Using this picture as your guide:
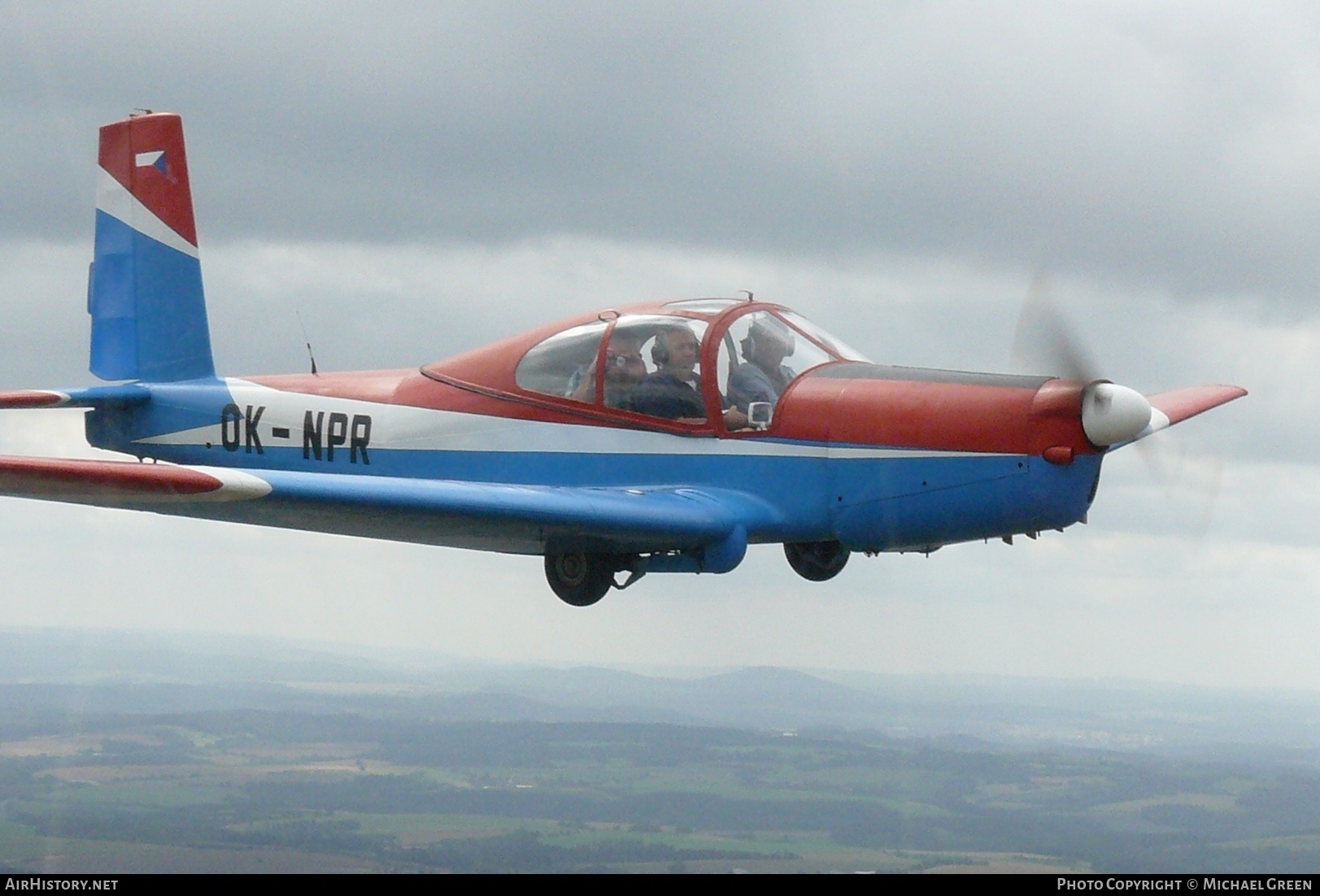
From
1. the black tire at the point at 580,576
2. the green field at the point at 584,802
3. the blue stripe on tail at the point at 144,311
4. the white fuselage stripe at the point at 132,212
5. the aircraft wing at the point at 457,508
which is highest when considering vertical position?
the white fuselage stripe at the point at 132,212

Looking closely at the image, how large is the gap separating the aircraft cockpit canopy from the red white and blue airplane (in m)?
0.02

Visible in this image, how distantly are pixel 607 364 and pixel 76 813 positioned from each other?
224ft

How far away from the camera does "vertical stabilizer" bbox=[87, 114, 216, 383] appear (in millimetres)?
17828

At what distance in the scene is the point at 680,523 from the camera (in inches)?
468

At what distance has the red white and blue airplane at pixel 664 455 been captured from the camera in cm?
1123

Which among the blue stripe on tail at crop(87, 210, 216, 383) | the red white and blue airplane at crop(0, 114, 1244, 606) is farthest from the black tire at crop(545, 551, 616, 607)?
the blue stripe on tail at crop(87, 210, 216, 383)

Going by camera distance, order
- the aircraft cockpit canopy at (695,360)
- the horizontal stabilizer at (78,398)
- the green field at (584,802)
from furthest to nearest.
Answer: the green field at (584,802) < the horizontal stabilizer at (78,398) < the aircraft cockpit canopy at (695,360)

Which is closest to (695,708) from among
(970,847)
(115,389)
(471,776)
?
(471,776)

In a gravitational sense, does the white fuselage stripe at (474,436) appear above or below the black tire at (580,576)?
above

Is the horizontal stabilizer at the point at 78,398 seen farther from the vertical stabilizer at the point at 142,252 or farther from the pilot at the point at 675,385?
the pilot at the point at 675,385

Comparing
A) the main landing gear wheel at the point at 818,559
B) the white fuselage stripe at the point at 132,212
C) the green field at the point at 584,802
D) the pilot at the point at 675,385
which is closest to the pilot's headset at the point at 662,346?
the pilot at the point at 675,385

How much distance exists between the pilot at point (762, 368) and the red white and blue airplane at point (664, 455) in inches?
0.7

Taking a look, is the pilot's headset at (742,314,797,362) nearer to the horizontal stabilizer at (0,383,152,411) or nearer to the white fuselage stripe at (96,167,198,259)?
the horizontal stabilizer at (0,383,152,411)

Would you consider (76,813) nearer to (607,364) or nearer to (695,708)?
(607,364)
